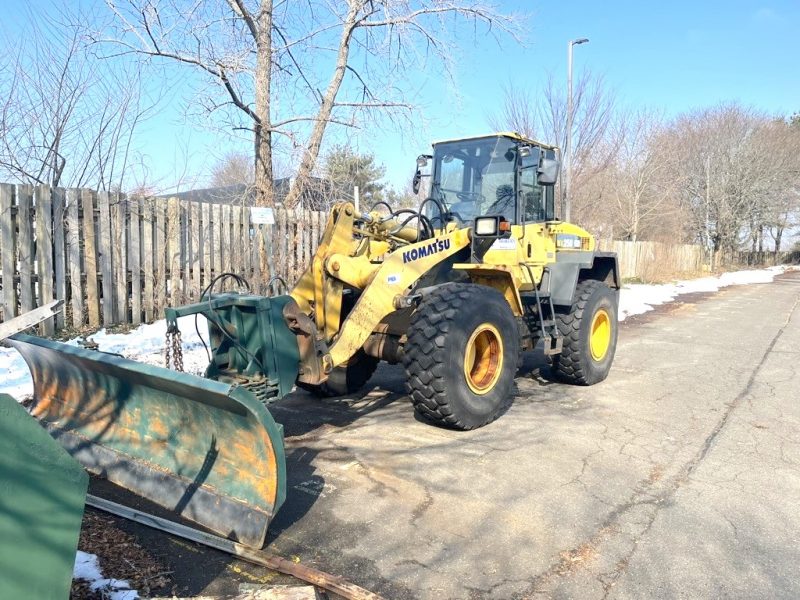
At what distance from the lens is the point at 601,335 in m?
7.59

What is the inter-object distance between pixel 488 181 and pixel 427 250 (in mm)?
1645

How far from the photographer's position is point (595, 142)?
20.2 meters

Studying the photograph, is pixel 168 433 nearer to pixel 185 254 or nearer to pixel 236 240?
pixel 185 254

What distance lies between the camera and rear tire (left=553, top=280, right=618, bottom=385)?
22.3 ft

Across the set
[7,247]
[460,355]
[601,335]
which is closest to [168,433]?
[460,355]

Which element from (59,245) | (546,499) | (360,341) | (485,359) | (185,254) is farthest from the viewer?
(185,254)

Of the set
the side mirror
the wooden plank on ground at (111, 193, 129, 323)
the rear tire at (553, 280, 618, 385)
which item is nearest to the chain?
the side mirror

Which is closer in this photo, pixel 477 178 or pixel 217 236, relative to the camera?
pixel 477 178

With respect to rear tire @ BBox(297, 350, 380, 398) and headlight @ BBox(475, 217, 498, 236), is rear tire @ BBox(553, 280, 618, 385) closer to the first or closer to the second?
headlight @ BBox(475, 217, 498, 236)

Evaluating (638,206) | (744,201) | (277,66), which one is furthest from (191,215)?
(744,201)

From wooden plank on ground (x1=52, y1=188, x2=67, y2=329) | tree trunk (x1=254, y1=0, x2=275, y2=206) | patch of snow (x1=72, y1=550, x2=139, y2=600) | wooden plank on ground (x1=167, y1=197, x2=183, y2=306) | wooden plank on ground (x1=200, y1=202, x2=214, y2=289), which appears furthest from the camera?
tree trunk (x1=254, y1=0, x2=275, y2=206)

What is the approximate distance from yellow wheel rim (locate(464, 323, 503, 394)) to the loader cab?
160 cm

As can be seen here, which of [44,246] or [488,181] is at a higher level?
[488,181]

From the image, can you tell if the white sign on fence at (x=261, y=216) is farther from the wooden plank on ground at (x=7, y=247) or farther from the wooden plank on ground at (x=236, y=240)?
the wooden plank on ground at (x=7, y=247)
